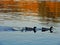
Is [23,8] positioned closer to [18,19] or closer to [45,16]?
A: [18,19]

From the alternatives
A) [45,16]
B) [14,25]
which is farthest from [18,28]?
[45,16]

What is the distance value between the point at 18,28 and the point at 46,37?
0.29 m

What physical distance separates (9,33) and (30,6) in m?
0.33

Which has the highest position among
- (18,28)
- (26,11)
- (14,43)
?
(26,11)

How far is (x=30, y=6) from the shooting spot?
1.72 metres

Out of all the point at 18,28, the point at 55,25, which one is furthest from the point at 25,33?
the point at 55,25

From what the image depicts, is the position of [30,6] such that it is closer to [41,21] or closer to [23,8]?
[23,8]

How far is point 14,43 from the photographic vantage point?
5.56 feet

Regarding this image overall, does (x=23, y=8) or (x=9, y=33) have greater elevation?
(x=23, y=8)

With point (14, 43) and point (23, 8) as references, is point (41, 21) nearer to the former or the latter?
point (23, 8)

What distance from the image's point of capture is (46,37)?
1.72m

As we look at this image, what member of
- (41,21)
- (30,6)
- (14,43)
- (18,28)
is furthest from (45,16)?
(14,43)

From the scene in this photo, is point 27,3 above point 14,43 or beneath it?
above

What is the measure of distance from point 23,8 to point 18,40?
32 centimetres
